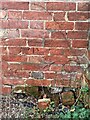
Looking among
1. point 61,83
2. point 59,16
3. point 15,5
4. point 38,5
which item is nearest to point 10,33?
point 15,5

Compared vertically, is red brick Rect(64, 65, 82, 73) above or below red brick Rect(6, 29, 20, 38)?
below

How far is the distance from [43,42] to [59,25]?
24 centimetres

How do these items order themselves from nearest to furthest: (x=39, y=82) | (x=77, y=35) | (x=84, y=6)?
(x=84, y=6) < (x=77, y=35) < (x=39, y=82)

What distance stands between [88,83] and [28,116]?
677 millimetres

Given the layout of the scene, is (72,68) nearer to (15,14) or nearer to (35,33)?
(35,33)

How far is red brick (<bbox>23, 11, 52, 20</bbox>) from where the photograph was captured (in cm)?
308

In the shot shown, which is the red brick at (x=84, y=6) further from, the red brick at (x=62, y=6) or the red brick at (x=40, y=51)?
the red brick at (x=40, y=51)

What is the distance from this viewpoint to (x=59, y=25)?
311cm

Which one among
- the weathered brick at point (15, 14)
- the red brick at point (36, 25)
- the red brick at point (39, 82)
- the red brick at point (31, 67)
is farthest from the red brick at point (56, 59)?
the weathered brick at point (15, 14)

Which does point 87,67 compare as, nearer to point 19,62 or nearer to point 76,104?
point 76,104

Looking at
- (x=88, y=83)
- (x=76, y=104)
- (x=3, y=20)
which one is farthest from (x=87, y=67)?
(x=3, y=20)

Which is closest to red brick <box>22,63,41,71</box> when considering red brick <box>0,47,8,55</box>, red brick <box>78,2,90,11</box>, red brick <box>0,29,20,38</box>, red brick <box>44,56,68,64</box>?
red brick <box>44,56,68,64</box>

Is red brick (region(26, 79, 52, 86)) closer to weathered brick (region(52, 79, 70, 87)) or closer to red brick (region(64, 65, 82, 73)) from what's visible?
weathered brick (region(52, 79, 70, 87))

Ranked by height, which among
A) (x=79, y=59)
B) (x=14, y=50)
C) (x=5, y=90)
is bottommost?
(x=5, y=90)
